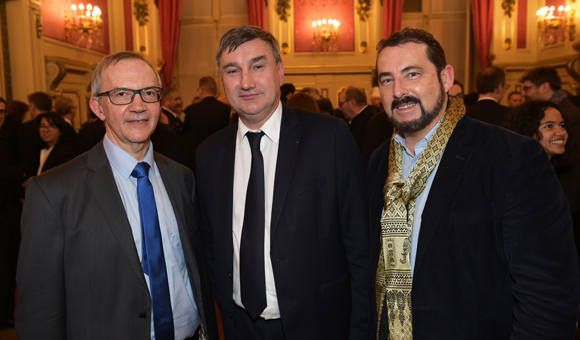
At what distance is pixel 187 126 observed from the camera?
5.12 m

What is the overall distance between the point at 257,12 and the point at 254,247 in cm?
942

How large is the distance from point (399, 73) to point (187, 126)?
13.0ft

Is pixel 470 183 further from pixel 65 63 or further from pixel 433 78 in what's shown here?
pixel 65 63

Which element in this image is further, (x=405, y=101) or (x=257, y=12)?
(x=257, y=12)

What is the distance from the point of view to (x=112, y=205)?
1459 mm

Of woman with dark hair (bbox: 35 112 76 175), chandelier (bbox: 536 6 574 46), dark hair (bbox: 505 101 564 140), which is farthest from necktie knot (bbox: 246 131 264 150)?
chandelier (bbox: 536 6 574 46)

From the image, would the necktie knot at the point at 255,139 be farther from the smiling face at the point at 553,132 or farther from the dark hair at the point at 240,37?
the smiling face at the point at 553,132

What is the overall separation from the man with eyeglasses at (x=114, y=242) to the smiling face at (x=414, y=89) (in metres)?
0.89

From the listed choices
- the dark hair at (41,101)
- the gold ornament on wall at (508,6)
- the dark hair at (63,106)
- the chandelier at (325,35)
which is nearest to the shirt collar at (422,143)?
the dark hair at (41,101)

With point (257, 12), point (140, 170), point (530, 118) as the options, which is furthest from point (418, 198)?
point (257, 12)

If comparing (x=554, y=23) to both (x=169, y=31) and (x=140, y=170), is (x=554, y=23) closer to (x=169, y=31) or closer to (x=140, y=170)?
(x=169, y=31)

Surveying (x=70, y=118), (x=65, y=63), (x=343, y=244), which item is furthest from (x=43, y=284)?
(x=65, y=63)

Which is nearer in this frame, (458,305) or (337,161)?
(458,305)

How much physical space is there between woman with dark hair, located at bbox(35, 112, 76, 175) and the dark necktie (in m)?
2.41
